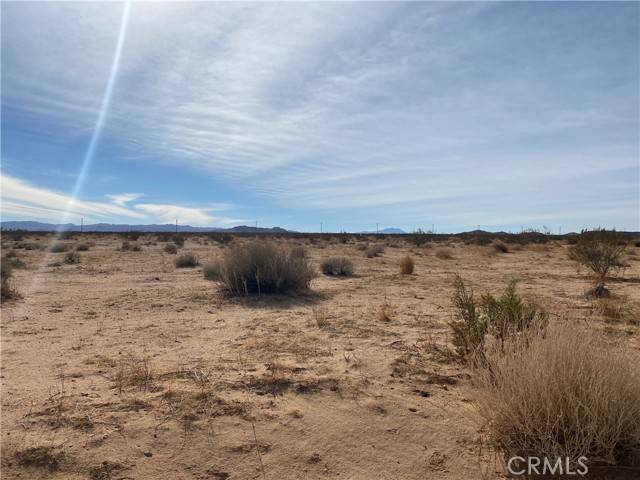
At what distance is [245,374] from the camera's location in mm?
4867

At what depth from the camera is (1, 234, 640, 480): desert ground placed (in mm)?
3291

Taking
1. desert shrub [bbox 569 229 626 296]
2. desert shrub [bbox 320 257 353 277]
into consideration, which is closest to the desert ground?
desert shrub [bbox 569 229 626 296]

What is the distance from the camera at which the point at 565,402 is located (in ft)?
10.1

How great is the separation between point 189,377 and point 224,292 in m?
5.78

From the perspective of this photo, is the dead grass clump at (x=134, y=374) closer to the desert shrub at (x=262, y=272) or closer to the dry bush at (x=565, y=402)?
the dry bush at (x=565, y=402)

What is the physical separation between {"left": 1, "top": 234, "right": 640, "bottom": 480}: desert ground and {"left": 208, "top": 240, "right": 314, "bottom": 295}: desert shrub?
136cm

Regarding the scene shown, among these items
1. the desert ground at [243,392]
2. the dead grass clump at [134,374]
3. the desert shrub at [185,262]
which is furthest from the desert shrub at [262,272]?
the desert shrub at [185,262]

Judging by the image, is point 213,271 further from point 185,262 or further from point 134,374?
point 134,374

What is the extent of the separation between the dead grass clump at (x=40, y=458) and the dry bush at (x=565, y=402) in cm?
319

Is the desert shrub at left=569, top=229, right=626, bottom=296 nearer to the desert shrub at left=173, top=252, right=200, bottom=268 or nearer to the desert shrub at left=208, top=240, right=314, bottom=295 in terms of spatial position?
the desert shrub at left=208, top=240, right=314, bottom=295

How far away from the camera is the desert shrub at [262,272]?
10.4 meters

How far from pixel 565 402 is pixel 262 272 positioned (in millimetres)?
7996

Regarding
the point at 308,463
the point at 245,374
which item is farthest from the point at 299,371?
the point at 308,463

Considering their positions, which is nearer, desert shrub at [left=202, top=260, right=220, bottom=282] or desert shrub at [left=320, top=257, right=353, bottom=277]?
desert shrub at [left=202, top=260, right=220, bottom=282]
